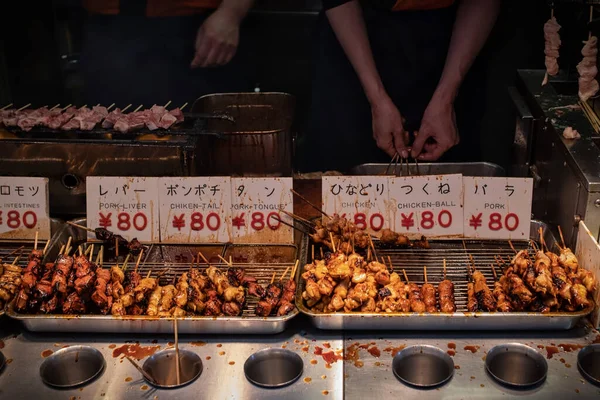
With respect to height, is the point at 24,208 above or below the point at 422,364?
above

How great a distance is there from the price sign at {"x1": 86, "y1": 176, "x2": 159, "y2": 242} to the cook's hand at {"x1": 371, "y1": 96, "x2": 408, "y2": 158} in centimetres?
186

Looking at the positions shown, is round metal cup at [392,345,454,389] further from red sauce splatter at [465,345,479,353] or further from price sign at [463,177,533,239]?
price sign at [463,177,533,239]

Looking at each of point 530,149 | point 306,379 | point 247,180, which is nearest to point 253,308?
point 306,379

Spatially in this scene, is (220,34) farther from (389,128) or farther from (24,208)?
(24,208)

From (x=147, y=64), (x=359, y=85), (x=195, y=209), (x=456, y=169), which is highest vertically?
(x=147, y=64)

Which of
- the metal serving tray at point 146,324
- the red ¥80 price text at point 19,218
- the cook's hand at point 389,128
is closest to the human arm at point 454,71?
the cook's hand at point 389,128

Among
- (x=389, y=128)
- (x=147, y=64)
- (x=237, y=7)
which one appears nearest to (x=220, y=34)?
(x=237, y=7)

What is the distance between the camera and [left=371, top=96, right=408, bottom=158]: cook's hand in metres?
4.70

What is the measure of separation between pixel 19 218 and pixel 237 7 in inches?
95.3

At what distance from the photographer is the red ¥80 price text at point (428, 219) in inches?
145

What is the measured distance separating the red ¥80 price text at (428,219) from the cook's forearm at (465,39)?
139cm

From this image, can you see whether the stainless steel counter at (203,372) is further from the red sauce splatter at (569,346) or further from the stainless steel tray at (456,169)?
the stainless steel tray at (456,169)

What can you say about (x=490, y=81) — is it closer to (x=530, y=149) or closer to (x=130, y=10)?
(x=530, y=149)

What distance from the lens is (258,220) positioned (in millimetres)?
3713
